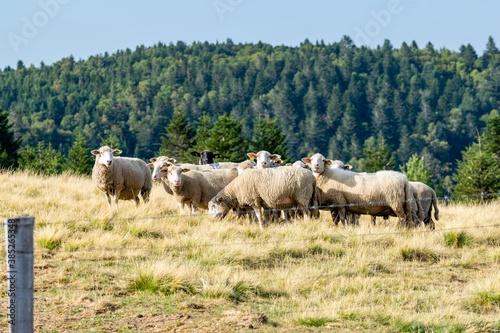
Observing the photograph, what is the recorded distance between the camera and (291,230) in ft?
46.3

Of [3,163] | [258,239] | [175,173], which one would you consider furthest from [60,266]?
[3,163]

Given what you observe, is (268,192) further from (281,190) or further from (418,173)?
(418,173)

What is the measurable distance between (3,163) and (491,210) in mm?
35742

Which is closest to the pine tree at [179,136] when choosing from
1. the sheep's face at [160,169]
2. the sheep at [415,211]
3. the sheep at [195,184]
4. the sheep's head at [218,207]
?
the sheep's face at [160,169]

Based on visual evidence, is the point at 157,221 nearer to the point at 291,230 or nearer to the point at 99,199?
the point at 291,230

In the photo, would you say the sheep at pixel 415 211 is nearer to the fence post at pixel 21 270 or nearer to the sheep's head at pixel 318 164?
the sheep's head at pixel 318 164

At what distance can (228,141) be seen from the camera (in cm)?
5275

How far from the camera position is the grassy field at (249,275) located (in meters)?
8.63

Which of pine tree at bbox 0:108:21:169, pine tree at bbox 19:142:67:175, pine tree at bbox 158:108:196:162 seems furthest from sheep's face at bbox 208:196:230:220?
pine tree at bbox 158:108:196:162

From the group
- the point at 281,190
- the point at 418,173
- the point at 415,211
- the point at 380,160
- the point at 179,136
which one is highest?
the point at 179,136

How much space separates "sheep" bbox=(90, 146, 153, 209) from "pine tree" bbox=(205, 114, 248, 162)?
1201 inches

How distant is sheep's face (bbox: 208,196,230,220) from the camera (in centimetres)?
1650

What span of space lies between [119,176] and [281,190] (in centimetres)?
407

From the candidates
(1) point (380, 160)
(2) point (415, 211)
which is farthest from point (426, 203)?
(1) point (380, 160)
